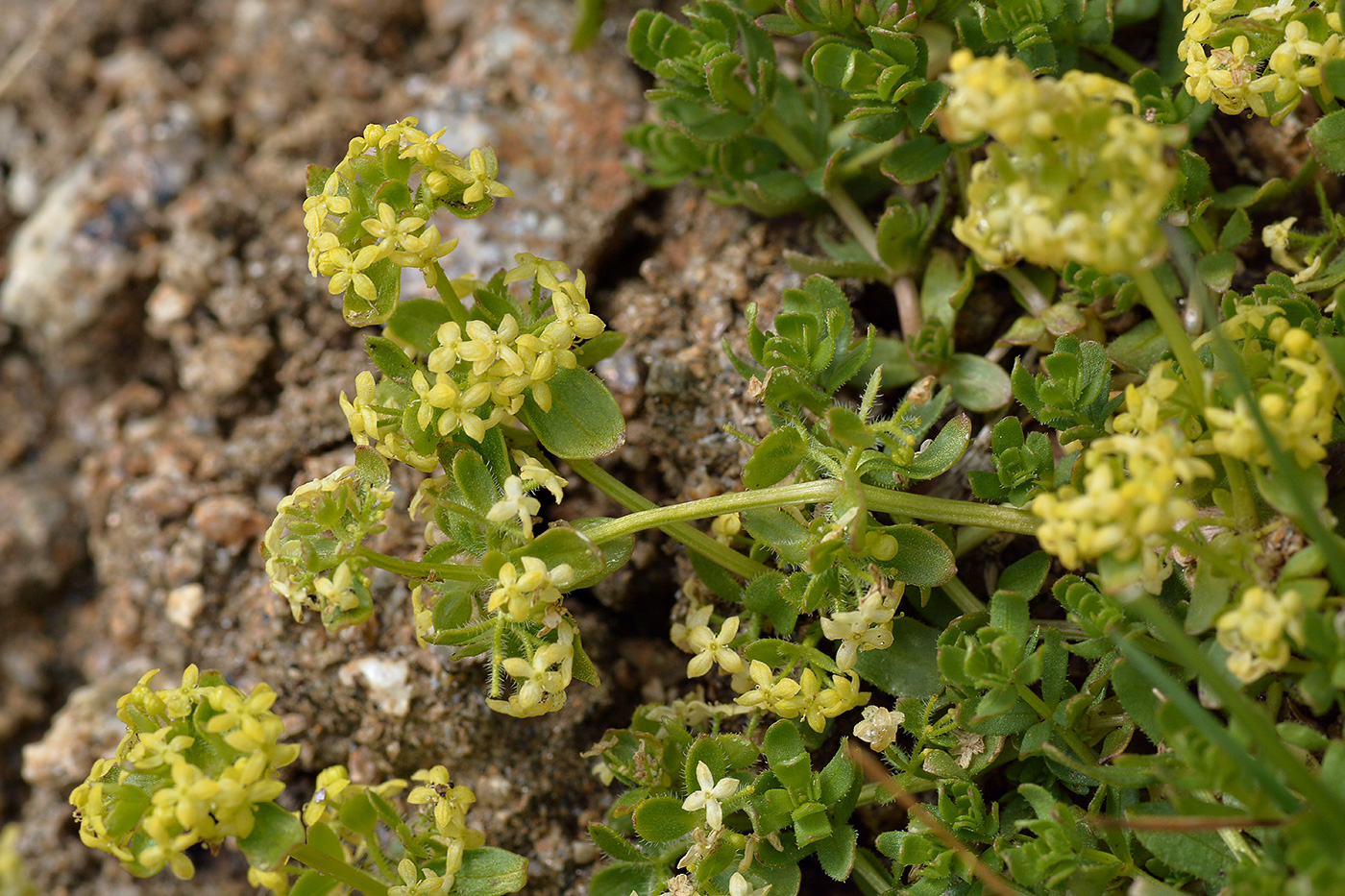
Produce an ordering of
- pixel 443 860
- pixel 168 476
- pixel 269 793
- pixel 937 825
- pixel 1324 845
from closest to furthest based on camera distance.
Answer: pixel 1324 845 → pixel 269 793 → pixel 937 825 → pixel 443 860 → pixel 168 476

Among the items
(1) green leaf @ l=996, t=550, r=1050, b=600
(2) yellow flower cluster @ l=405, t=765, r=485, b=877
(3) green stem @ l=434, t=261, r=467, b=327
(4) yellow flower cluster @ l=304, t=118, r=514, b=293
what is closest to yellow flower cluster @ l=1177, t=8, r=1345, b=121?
(1) green leaf @ l=996, t=550, r=1050, b=600

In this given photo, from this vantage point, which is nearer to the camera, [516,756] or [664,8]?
[516,756]

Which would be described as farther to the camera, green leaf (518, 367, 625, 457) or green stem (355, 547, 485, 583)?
green leaf (518, 367, 625, 457)

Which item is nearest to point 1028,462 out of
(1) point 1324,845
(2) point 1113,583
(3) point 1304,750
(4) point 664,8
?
(2) point 1113,583

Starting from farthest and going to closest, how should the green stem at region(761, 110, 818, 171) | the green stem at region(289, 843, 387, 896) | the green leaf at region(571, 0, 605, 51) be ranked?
the green leaf at region(571, 0, 605, 51), the green stem at region(761, 110, 818, 171), the green stem at region(289, 843, 387, 896)

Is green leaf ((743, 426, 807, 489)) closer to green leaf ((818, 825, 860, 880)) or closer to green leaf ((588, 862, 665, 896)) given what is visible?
green leaf ((818, 825, 860, 880))

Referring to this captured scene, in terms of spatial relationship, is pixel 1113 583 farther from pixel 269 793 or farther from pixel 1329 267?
pixel 269 793

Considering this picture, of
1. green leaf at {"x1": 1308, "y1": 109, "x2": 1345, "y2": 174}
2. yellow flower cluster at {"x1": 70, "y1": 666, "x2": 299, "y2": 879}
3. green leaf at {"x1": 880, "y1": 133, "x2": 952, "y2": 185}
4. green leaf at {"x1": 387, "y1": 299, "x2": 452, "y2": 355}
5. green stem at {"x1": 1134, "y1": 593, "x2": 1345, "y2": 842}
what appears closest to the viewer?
green stem at {"x1": 1134, "y1": 593, "x2": 1345, "y2": 842}
